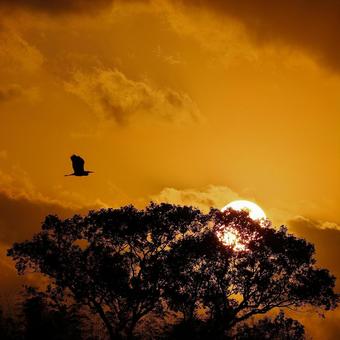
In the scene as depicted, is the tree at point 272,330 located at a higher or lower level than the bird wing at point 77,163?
lower

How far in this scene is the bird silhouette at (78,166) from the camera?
104 feet

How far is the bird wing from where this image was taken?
3162cm

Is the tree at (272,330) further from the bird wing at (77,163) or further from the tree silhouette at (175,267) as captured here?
the bird wing at (77,163)

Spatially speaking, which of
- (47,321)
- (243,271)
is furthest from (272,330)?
(47,321)

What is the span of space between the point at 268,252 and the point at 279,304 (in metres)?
4.73

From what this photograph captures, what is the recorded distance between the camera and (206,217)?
41906 millimetres

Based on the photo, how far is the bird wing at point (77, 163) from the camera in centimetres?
3162

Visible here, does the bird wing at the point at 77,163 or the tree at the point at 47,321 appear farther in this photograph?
the tree at the point at 47,321

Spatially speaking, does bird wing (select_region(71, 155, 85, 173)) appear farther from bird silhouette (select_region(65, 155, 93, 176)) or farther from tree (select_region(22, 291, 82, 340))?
tree (select_region(22, 291, 82, 340))

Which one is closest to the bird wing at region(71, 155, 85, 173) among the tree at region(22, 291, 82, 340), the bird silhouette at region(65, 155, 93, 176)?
the bird silhouette at region(65, 155, 93, 176)

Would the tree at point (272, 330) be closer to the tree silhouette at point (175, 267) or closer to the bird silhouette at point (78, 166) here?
the tree silhouette at point (175, 267)

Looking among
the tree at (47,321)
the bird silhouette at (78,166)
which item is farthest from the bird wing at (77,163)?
the tree at (47,321)

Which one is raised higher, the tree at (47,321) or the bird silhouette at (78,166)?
the bird silhouette at (78,166)

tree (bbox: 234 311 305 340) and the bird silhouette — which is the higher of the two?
the bird silhouette
